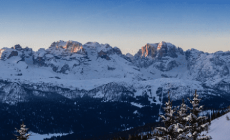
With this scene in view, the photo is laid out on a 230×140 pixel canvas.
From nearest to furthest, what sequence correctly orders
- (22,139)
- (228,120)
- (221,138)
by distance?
1. (22,139)
2. (221,138)
3. (228,120)

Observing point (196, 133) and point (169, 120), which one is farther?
point (196, 133)

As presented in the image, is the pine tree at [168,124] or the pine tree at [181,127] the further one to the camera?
the pine tree at [168,124]

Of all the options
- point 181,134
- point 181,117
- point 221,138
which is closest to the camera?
point 181,134

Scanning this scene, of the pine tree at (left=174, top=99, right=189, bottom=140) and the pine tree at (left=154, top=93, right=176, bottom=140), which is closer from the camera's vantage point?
the pine tree at (left=174, top=99, right=189, bottom=140)

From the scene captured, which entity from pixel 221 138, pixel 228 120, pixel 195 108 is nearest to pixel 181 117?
pixel 195 108

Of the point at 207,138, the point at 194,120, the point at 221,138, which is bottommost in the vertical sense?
the point at 221,138

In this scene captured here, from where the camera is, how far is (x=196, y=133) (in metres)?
33.5

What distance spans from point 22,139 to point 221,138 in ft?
134

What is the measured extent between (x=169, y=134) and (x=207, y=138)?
703 centimetres

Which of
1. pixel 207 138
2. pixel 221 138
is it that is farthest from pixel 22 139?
pixel 221 138

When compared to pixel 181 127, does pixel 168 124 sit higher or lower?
higher

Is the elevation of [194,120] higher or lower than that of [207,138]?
higher

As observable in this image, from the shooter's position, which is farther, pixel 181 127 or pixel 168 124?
pixel 168 124

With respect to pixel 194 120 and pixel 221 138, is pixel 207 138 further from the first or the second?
pixel 221 138
